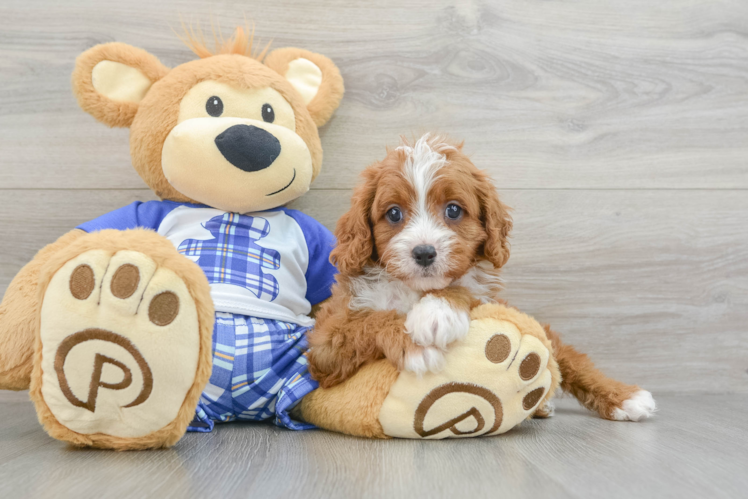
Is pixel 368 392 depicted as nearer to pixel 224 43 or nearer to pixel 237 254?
pixel 237 254

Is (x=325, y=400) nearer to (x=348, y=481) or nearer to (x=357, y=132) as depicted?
(x=348, y=481)

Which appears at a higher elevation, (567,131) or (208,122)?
(567,131)

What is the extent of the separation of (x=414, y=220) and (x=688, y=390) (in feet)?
4.28

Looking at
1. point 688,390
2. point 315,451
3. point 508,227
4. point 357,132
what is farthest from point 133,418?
point 688,390

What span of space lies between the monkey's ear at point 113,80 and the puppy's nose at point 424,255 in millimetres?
946

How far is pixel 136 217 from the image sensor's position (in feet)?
5.14

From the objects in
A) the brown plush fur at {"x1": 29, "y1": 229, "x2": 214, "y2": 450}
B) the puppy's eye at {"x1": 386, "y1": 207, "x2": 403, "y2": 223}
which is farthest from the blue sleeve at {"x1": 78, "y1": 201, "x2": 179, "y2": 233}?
the puppy's eye at {"x1": 386, "y1": 207, "x2": 403, "y2": 223}

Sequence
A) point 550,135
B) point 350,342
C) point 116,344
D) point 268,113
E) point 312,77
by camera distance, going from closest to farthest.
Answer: point 116,344 → point 350,342 → point 268,113 → point 312,77 → point 550,135

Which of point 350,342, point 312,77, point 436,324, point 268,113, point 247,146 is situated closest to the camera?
point 436,324

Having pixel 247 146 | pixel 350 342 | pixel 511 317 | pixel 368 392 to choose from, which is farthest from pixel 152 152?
pixel 511 317

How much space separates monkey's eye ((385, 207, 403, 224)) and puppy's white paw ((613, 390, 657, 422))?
79 cm

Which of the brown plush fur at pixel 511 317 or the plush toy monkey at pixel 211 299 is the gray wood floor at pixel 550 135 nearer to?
the plush toy monkey at pixel 211 299

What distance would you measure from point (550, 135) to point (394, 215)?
0.90 meters

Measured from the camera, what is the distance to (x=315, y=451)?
118 centimetres
